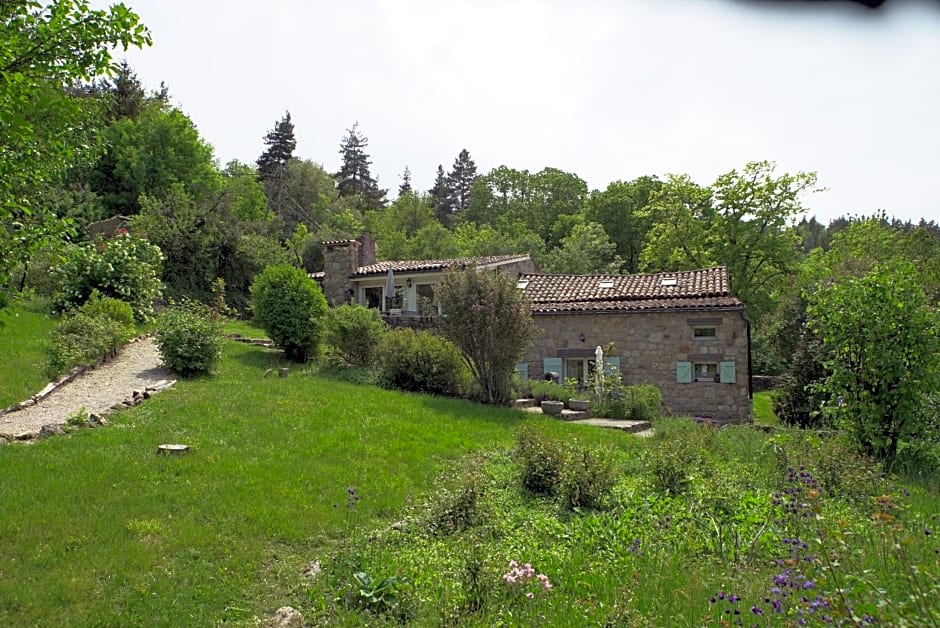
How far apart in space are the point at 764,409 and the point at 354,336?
1471 cm

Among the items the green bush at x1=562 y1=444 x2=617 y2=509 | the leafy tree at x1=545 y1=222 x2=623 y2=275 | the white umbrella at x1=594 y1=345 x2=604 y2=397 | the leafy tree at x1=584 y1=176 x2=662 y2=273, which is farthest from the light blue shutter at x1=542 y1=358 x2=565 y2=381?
the leafy tree at x1=584 y1=176 x2=662 y2=273

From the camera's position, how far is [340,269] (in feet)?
87.1

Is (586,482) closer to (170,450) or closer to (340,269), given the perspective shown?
(170,450)

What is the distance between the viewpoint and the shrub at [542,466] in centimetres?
720

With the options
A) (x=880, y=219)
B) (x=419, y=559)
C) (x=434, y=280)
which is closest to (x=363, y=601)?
(x=419, y=559)

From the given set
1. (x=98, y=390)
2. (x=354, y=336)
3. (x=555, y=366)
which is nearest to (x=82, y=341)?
(x=98, y=390)

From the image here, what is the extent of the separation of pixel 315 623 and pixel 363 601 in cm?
35

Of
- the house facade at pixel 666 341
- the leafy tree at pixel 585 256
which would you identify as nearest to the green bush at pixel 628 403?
the house facade at pixel 666 341

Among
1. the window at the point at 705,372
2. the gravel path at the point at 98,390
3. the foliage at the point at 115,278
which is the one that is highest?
the foliage at the point at 115,278

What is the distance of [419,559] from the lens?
5.12m

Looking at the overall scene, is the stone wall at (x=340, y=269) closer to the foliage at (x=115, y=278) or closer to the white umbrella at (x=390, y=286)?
the white umbrella at (x=390, y=286)

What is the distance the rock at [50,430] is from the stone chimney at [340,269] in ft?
58.2

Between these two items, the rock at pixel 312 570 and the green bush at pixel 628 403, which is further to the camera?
the green bush at pixel 628 403

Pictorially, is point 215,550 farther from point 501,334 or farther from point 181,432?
point 501,334
